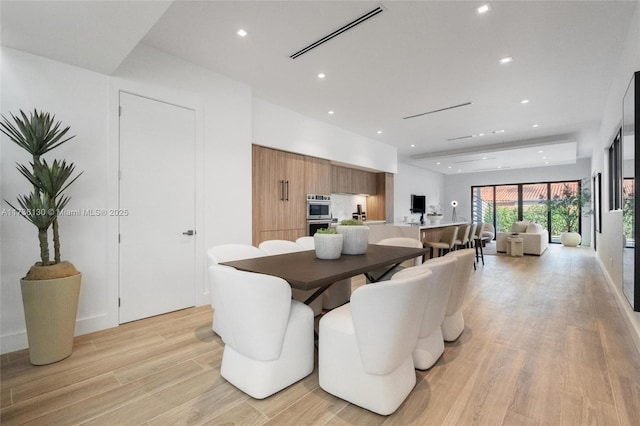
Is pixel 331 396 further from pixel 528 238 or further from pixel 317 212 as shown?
pixel 528 238

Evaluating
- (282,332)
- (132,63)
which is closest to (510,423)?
(282,332)

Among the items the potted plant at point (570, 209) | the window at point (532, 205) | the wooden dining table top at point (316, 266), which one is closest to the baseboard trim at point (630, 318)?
the wooden dining table top at point (316, 266)

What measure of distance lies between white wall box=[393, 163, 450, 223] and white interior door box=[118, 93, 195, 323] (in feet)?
21.0

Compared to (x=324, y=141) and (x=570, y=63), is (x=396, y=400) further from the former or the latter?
(x=324, y=141)

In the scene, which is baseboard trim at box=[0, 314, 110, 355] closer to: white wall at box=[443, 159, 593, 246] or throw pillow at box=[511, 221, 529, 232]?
throw pillow at box=[511, 221, 529, 232]

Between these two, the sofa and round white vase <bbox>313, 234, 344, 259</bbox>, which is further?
the sofa

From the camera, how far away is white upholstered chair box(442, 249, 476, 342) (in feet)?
8.08

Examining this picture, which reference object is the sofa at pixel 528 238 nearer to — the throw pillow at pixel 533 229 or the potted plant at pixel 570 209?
the throw pillow at pixel 533 229

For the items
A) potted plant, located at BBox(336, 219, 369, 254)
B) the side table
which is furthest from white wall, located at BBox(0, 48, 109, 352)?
the side table

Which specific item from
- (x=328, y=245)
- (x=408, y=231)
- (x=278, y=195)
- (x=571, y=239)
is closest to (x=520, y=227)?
(x=571, y=239)

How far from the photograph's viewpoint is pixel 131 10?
6.64 ft

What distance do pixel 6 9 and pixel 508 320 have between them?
4.81 m

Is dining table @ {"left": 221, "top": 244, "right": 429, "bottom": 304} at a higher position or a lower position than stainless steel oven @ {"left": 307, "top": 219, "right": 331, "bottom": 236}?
lower

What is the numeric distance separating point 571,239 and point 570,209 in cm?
110
